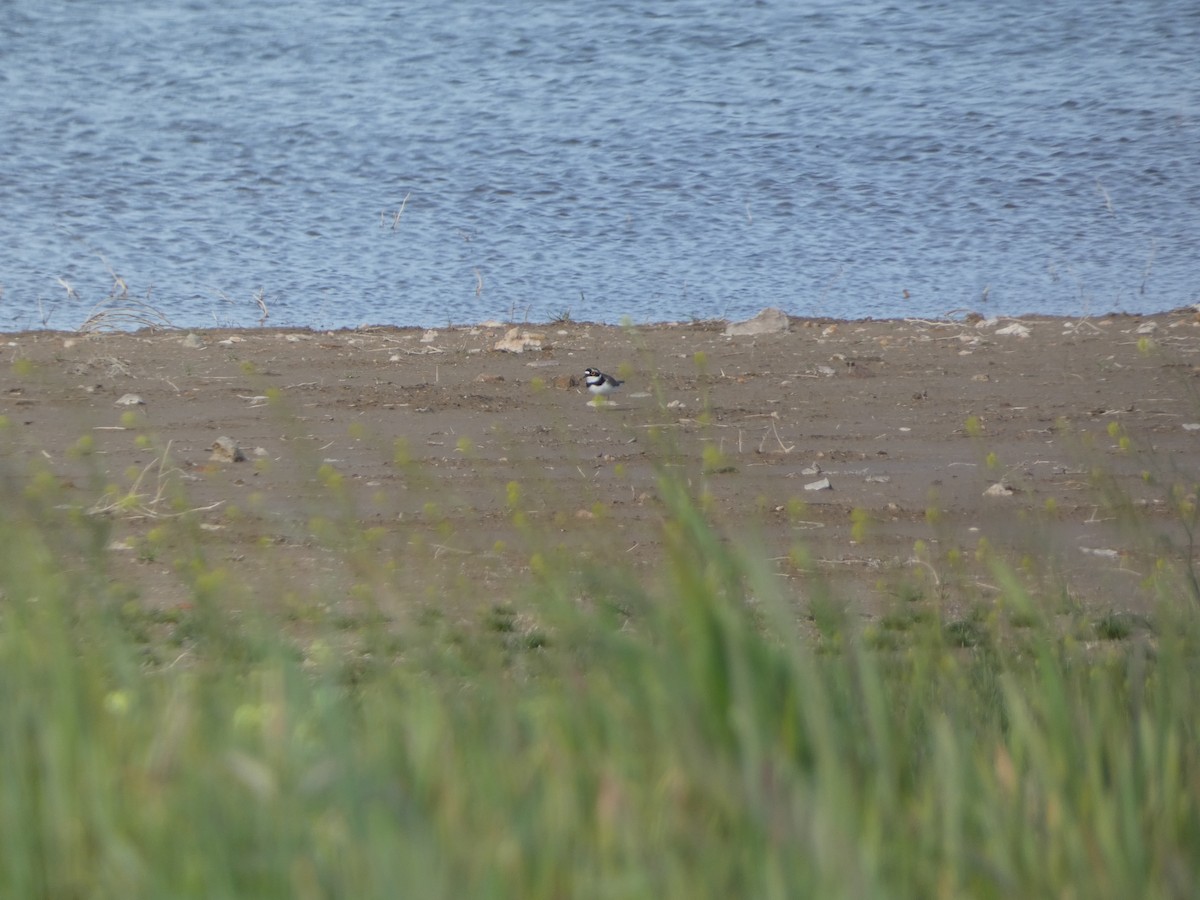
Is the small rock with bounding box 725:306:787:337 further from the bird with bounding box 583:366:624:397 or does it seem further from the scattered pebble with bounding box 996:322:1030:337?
the bird with bounding box 583:366:624:397

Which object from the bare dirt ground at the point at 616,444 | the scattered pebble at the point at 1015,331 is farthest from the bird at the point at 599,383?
the scattered pebble at the point at 1015,331

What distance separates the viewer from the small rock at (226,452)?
5.33 meters

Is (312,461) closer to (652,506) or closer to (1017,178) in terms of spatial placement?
(652,506)

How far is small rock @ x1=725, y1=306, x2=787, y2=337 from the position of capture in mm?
8227

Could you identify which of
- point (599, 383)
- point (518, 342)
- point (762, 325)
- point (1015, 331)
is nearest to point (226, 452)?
point (599, 383)

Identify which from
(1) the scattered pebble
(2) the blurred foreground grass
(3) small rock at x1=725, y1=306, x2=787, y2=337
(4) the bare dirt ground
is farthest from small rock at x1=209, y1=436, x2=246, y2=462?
(1) the scattered pebble

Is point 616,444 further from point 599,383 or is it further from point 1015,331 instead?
point 1015,331

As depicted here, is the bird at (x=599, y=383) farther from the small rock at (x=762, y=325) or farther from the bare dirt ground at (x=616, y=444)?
the small rock at (x=762, y=325)

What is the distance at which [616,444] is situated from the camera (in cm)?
570

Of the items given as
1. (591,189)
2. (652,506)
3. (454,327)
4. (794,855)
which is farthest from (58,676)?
(591,189)

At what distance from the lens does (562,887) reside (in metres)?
1.38

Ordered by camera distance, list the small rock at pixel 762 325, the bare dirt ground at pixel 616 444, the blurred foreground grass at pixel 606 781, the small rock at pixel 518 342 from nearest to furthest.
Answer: the blurred foreground grass at pixel 606 781
the bare dirt ground at pixel 616 444
the small rock at pixel 518 342
the small rock at pixel 762 325

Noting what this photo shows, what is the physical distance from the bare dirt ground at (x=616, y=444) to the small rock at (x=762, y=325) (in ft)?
0.39

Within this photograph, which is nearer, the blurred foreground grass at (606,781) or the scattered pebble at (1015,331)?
the blurred foreground grass at (606,781)
